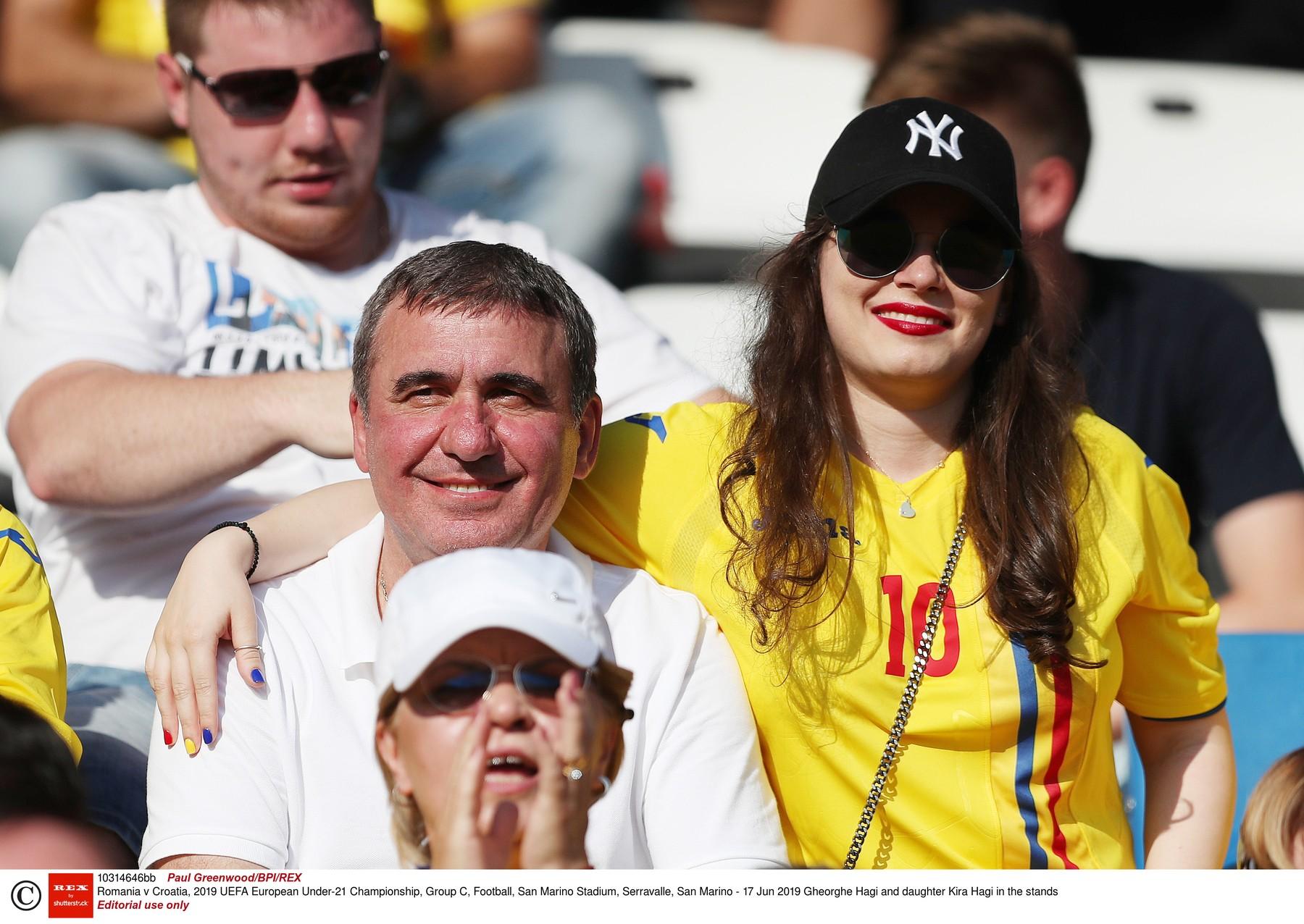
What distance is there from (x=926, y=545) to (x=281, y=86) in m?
1.30

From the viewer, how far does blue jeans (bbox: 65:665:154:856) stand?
174cm

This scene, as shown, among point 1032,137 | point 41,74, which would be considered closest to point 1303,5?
point 1032,137

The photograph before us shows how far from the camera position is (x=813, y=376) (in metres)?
1.83

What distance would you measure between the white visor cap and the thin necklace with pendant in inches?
24.4

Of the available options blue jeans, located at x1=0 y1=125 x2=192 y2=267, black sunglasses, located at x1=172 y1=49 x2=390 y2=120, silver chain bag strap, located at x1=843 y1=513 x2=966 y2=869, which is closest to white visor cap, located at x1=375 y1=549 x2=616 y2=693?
silver chain bag strap, located at x1=843 y1=513 x2=966 y2=869

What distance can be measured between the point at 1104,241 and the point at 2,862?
317 cm

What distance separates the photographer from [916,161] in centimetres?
168

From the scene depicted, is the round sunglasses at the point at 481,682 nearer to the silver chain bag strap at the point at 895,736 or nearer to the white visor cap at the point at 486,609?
the white visor cap at the point at 486,609

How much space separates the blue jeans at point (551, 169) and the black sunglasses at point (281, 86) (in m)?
0.96

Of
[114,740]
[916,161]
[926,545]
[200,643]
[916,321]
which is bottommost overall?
[114,740]

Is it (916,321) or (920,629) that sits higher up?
(916,321)

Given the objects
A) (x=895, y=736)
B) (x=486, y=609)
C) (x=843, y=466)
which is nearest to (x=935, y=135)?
(x=843, y=466)

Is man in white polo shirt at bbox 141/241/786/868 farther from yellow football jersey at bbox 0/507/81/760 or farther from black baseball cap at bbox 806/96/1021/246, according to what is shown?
black baseball cap at bbox 806/96/1021/246

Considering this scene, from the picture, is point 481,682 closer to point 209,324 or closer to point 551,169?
point 209,324
